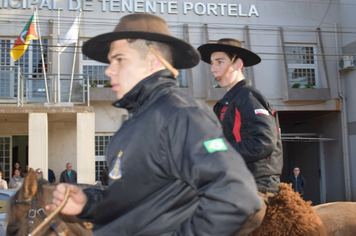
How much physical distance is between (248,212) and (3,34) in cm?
1632

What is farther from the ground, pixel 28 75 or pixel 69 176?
pixel 28 75

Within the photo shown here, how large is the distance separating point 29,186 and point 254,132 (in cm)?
187

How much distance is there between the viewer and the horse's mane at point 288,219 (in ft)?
10.2

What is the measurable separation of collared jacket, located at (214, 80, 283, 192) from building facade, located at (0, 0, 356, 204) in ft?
37.4

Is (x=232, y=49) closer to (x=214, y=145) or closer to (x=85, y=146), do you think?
(x=214, y=145)

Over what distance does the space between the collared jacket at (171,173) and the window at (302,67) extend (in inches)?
656

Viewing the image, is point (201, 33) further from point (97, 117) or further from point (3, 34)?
point (3, 34)

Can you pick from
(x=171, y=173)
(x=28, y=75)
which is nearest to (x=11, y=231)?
(x=171, y=173)

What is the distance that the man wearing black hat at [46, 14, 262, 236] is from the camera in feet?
4.68

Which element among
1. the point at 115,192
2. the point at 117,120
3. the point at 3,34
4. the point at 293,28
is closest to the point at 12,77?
the point at 3,34

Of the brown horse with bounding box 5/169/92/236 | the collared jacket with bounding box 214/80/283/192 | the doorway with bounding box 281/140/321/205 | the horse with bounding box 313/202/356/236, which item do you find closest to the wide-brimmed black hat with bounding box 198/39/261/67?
the collared jacket with bounding box 214/80/283/192

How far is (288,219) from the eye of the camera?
10.3 feet

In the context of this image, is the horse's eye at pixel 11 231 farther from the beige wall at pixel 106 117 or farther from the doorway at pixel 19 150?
the doorway at pixel 19 150

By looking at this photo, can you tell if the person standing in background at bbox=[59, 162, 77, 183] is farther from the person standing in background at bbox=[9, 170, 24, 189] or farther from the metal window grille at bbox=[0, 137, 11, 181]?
the metal window grille at bbox=[0, 137, 11, 181]
